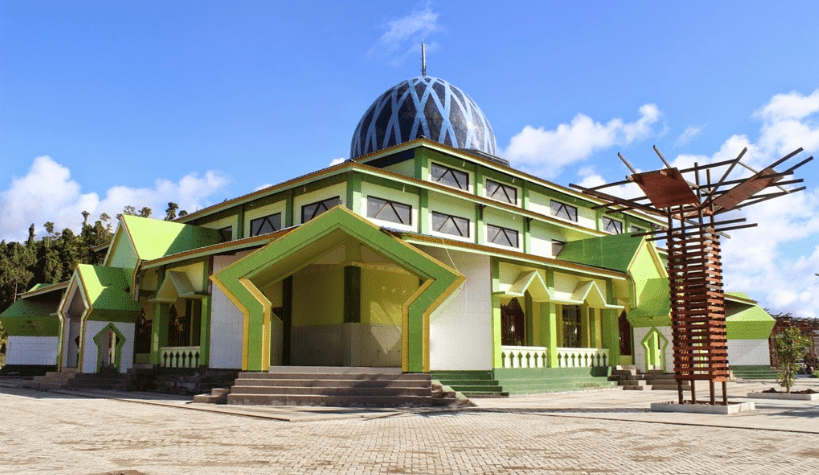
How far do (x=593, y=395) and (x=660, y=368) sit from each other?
7.66 m

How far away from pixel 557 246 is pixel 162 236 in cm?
1860

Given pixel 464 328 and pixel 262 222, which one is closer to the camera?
pixel 464 328

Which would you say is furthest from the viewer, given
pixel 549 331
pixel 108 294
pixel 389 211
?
pixel 108 294

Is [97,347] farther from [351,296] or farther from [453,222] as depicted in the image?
[453,222]

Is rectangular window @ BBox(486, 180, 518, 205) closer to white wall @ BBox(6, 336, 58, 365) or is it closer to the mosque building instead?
the mosque building

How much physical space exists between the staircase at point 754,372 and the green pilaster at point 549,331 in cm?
1609

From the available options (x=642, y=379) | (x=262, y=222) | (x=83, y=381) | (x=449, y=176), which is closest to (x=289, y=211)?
(x=262, y=222)

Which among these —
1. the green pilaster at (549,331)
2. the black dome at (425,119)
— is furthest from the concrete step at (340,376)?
the black dome at (425,119)

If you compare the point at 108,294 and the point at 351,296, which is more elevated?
the point at 108,294

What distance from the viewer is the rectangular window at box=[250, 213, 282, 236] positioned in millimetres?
28141

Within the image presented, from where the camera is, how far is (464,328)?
2245 centimetres

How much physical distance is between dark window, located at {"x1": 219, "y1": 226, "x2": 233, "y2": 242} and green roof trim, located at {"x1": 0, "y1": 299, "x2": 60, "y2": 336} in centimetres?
1363

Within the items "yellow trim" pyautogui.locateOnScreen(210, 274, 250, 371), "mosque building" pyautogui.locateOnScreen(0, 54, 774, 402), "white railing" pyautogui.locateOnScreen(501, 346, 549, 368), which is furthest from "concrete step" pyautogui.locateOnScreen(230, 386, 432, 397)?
"white railing" pyautogui.locateOnScreen(501, 346, 549, 368)

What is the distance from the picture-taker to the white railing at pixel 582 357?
25703 mm
